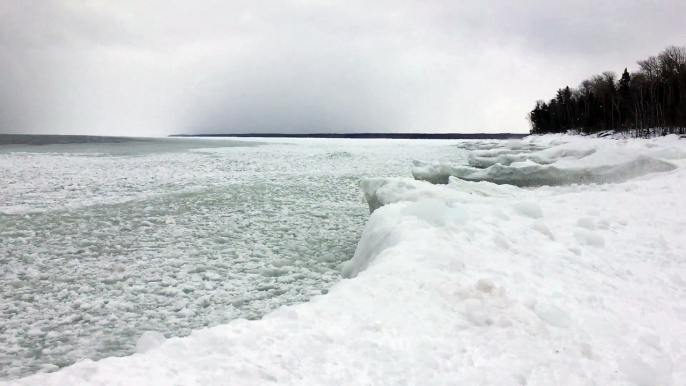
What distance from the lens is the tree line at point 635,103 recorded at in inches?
1423

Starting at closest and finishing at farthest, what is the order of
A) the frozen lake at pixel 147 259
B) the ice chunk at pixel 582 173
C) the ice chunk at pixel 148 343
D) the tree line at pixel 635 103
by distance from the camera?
the ice chunk at pixel 148 343, the frozen lake at pixel 147 259, the ice chunk at pixel 582 173, the tree line at pixel 635 103

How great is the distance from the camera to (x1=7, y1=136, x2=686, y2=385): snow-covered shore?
207cm

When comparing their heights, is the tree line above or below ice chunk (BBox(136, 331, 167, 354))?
above

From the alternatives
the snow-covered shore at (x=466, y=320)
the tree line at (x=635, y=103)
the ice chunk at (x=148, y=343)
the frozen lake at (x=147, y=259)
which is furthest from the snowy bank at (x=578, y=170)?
the tree line at (x=635, y=103)

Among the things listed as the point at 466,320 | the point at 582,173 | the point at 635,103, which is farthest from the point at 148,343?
the point at 635,103

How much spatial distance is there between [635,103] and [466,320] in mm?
47564

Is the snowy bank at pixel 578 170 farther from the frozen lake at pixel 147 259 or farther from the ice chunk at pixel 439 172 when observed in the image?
the frozen lake at pixel 147 259

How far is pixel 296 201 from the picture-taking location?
372 inches

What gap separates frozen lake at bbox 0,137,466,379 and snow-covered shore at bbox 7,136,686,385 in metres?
1.12

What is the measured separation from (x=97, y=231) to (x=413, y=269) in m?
5.30

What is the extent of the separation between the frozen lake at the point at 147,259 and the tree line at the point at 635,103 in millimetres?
32478

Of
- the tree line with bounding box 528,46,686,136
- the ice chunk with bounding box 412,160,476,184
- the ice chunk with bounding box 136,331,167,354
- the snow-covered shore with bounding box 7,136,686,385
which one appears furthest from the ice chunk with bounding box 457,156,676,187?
the tree line with bounding box 528,46,686,136

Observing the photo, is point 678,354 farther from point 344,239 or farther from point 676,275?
point 344,239

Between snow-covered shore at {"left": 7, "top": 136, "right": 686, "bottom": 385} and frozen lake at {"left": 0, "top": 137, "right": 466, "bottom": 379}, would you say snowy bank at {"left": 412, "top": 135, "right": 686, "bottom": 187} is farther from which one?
snow-covered shore at {"left": 7, "top": 136, "right": 686, "bottom": 385}
